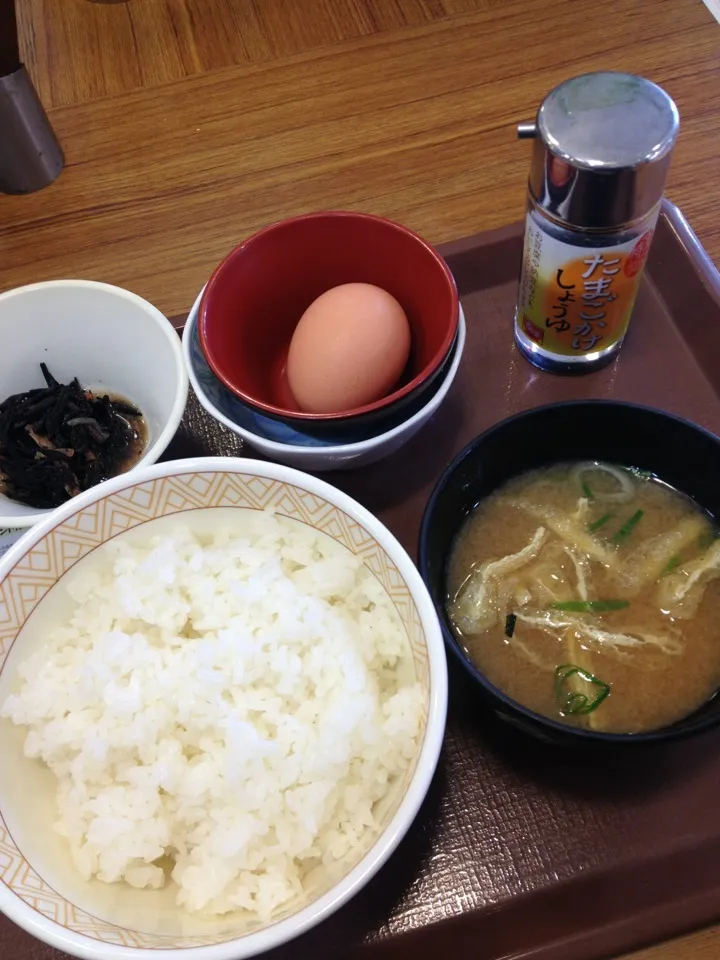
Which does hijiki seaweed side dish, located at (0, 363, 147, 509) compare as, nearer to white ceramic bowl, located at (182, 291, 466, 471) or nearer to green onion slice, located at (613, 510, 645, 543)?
white ceramic bowl, located at (182, 291, 466, 471)

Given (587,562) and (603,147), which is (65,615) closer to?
(587,562)

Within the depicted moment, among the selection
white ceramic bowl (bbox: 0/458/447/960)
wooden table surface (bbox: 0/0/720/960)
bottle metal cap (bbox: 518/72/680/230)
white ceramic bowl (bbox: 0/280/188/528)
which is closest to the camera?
white ceramic bowl (bbox: 0/458/447/960)

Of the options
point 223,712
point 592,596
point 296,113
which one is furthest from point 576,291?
point 296,113

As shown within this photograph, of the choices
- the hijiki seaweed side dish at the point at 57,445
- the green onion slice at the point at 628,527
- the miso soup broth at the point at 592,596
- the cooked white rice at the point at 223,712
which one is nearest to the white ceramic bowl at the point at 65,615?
the cooked white rice at the point at 223,712

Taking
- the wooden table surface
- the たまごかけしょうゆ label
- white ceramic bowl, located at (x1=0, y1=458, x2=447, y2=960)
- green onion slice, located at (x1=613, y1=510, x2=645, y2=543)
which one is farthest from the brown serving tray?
the wooden table surface

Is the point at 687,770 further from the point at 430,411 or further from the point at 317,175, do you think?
the point at 317,175

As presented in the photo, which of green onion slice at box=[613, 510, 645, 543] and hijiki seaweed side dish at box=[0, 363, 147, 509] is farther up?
hijiki seaweed side dish at box=[0, 363, 147, 509]

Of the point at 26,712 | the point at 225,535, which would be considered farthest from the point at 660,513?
the point at 26,712
